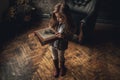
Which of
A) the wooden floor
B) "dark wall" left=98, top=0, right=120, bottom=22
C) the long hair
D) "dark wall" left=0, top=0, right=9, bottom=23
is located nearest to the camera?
the long hair

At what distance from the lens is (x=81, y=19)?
15.7ft

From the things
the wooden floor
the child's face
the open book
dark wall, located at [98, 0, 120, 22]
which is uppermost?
the child's face

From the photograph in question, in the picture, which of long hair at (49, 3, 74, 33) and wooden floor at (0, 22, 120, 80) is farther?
wooden floor at (0, 22, 120, 80)

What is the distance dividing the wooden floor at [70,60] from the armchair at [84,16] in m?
0.34

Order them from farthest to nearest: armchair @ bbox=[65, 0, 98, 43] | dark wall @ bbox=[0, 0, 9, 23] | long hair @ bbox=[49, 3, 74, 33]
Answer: dark wall @ bbox=[0, 0, 9, 23], armchair @ bbox=[65, 0, 98, 43], long hair @ bbox=[49, 3, 74, 33]

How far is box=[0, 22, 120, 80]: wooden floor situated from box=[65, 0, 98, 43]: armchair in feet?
1.12

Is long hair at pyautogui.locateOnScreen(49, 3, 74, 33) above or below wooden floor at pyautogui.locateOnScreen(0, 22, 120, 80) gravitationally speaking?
above

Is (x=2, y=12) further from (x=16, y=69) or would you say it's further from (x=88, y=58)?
(x=88, y=58)

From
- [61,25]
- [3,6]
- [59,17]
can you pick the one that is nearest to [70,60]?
[61,25]

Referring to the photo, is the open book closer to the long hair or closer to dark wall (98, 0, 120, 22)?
the long hair

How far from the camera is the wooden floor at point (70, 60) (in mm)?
3807

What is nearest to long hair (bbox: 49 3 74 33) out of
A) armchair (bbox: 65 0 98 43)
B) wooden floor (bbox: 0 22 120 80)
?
wooden floor (bbox: 0 22 120 80)

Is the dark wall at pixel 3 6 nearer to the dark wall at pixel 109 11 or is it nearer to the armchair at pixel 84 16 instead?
the armchair at pixel 84 16

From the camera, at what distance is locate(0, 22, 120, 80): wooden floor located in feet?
12.5
